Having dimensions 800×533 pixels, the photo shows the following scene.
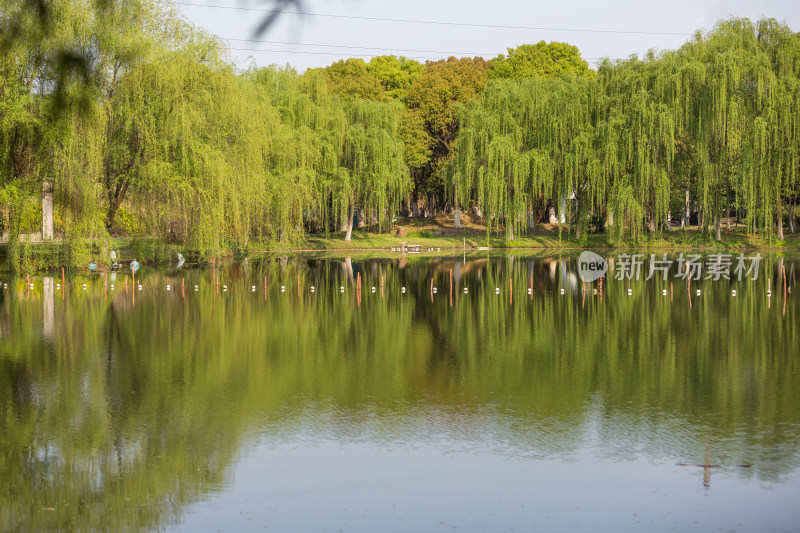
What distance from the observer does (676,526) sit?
24.9 ft

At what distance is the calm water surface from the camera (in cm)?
808

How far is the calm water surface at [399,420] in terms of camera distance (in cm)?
808

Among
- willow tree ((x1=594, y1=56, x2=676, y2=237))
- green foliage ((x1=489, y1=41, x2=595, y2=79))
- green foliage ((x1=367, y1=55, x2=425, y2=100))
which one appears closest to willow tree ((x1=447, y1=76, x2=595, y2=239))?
willow tree ((x1=594, y1=56, x2=676, y2=237))

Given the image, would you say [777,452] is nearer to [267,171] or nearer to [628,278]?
[628,278]

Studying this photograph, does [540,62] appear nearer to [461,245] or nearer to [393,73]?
[393,73]

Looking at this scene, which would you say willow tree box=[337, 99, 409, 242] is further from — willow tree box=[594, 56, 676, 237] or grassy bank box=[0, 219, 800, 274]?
willow tree box=[594, 56, 676, 237]

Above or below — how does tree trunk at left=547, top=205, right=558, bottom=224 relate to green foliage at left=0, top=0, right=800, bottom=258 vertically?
below

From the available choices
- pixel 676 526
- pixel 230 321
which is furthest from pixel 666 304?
pixel 676 526

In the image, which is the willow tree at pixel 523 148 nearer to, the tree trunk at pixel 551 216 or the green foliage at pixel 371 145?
the green foliage at pixel 371 145

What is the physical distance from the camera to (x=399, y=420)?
11.2m

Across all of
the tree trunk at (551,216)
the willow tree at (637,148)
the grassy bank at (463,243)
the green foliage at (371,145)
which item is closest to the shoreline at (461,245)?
the grassy bank at (463,243)

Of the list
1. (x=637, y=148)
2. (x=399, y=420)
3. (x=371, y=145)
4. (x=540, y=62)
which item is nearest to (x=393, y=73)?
(x=540, y=62)

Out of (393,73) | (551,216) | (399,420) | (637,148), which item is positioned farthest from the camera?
(393,73)

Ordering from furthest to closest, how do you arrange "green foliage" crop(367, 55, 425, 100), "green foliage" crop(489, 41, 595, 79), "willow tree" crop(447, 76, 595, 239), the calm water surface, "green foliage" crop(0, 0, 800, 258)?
"green foliage" crop(367, 55, 425, 100) → "green foliage" crop(489, 41, 595, 79) → "willow tree" crop(447, 76, 595, 239) → "green foliage" crop(0, 0, 800, 258) → the calm water surface
